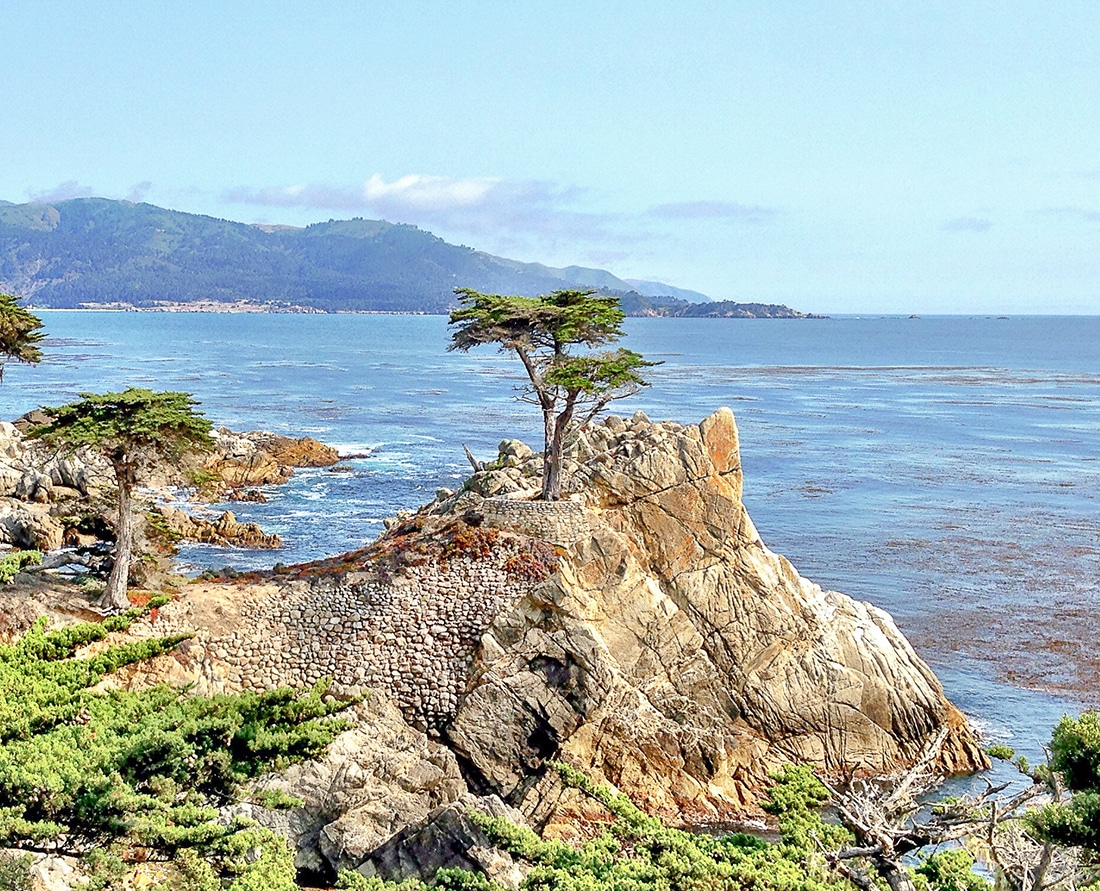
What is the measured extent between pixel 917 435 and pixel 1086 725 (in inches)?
2310

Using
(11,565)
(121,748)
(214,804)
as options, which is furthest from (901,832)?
(11,565)

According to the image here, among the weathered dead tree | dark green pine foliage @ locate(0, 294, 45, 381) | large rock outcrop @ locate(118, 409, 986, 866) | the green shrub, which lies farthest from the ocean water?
the green shrub

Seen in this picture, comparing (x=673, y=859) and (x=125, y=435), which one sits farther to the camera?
(x=125, y=435)

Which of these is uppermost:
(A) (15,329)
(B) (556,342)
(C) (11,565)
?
(B) (556,342)

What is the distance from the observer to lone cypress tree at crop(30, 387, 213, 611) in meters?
19.5

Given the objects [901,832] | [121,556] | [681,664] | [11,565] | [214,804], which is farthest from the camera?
[681,664]

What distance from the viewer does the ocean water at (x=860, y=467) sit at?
102 ft

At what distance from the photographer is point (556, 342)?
27.0 m

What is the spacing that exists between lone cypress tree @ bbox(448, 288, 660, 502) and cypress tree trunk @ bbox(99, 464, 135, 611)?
8.89 m

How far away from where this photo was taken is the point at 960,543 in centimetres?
4050

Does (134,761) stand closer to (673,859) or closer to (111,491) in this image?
(673,859)

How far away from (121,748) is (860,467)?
48.5 metres

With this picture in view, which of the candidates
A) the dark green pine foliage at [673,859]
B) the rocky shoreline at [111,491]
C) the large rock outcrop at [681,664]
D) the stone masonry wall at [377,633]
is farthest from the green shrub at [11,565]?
the large rock outcrop at [681,664]

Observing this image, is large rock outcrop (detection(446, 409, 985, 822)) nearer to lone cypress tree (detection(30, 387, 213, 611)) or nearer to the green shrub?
lone cypress tree (detection(30, 387, 213, 611))
